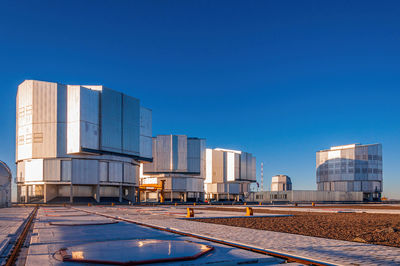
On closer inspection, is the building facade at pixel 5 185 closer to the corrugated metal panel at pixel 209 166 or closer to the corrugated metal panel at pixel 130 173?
the corrugated metal panel at pixel 130 173

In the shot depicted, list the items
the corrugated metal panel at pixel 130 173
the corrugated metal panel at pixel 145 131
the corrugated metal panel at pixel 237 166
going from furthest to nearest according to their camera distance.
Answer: the corrugated metal panel at pixel 237 166 → the corrugated metal panel at pixel 145 131 → the corrugated metal panel at pixel 130 173

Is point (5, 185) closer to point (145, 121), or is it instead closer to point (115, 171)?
point (115, 171)

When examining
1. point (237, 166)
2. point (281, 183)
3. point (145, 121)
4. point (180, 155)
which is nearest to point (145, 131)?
point (145, 121)

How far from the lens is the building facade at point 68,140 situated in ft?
Result: 263

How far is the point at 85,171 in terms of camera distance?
269 feet

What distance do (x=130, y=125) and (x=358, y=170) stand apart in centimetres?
8065

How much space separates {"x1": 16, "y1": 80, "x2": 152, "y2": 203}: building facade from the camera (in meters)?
80.1

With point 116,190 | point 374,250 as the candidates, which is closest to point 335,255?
point 374,250

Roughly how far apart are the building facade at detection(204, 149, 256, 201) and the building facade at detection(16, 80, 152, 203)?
166 ft

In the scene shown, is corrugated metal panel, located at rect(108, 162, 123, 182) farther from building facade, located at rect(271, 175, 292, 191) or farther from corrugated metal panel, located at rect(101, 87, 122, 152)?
building facade, located at rect(271, 175, 292, 191)

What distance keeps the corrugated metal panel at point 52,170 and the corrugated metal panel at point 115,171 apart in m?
11.3

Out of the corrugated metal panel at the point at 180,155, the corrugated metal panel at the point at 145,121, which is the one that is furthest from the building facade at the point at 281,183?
the corrugated metal panel at the point at 145,121

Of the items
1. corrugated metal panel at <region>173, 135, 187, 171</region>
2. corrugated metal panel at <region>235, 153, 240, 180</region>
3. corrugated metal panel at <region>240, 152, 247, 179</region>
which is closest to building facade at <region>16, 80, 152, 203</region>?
corrugated metal panel at <region>173, 135, 187, 171</region>

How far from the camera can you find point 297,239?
12.4 metres
